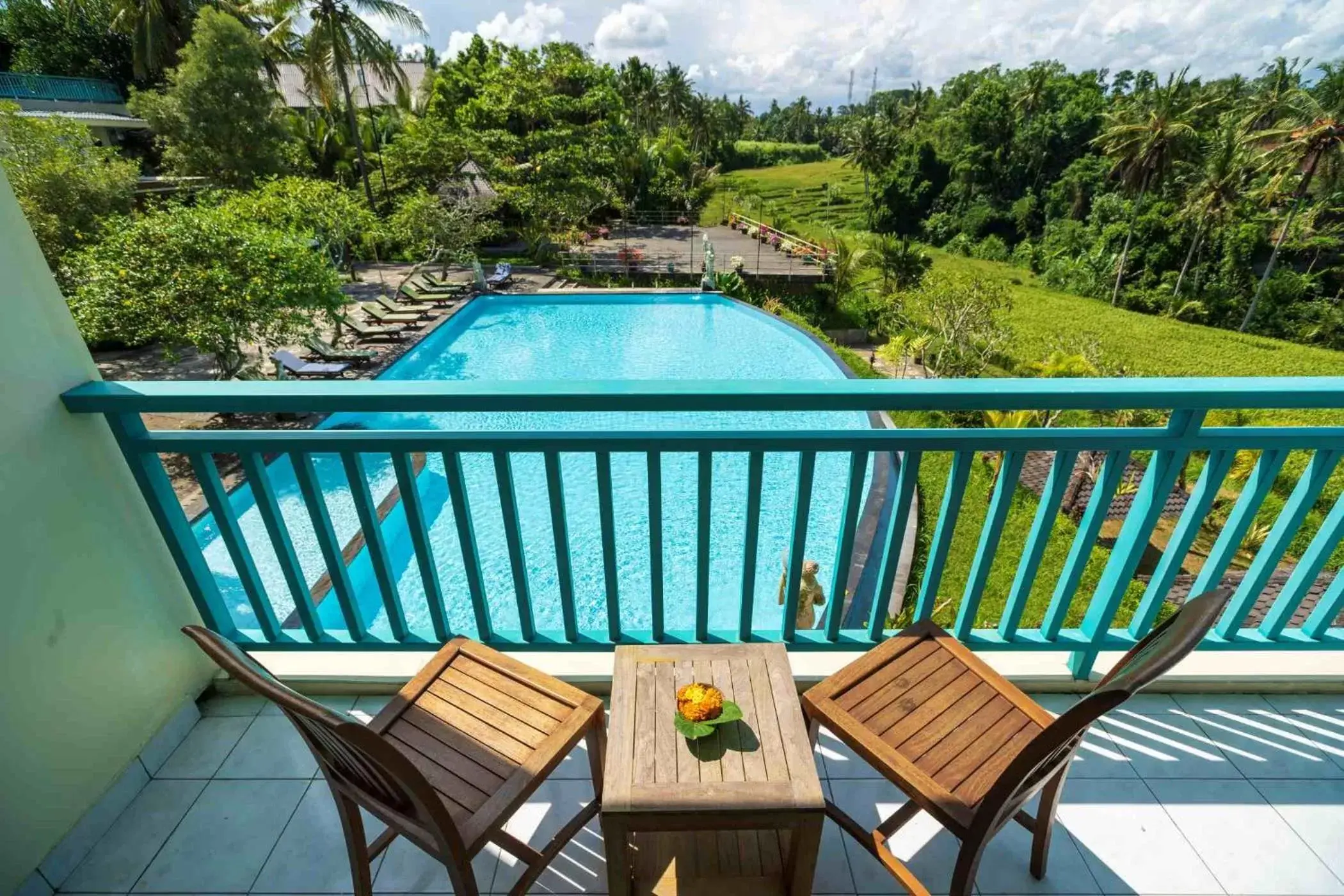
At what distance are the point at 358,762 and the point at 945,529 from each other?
1.49m

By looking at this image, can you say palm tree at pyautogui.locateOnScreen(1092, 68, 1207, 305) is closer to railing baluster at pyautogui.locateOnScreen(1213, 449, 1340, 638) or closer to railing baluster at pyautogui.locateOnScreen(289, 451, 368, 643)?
railing baluster at pyautogui.locateOnScreen(1213, 449, 1340, 638)

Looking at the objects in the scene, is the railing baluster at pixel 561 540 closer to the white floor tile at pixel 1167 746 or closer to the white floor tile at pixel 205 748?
the white floor tile at pixel 205 748

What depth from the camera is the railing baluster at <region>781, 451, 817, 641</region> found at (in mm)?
1573

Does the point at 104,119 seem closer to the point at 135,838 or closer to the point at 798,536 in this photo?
the point at 135,838

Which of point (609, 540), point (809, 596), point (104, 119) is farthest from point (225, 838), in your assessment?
point (104, 119)

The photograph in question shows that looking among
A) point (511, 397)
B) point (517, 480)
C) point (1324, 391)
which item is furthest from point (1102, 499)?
point (517, 480)

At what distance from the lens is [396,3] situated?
62.1 feet

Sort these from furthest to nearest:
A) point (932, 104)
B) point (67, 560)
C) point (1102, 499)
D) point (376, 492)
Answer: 1. point (932, 104)
2. point (376, 492)
3. point (1102, 499)
4. point (67, 560)

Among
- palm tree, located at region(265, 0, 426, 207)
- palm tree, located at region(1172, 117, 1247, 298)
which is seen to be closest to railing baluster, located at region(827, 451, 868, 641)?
palm tree, located at region(265, 0, 426, 207)

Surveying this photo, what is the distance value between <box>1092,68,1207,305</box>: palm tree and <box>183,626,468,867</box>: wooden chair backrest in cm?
3145

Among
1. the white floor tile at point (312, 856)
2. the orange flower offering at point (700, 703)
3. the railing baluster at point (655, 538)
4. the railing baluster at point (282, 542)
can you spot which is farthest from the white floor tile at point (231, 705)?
the orange flower offering at point (700, 703)

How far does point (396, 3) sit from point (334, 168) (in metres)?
5.99

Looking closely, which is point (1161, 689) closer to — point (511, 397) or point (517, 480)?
point (511, 397)

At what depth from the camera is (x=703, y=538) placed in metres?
1.71
